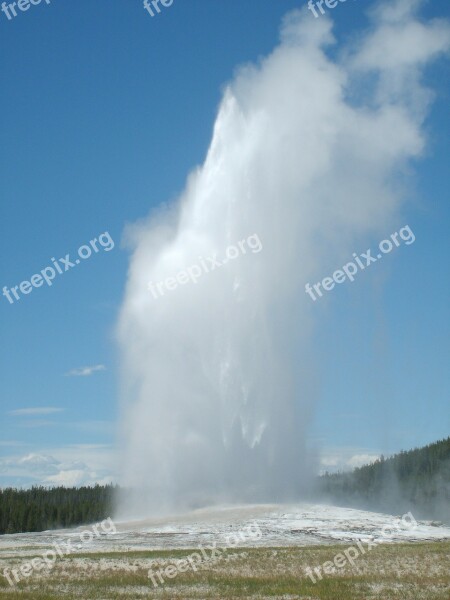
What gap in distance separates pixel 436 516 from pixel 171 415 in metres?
42.6

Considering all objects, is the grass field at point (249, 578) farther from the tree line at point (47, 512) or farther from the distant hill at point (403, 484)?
the tree line at point (47, 512)

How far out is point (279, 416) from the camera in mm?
70875

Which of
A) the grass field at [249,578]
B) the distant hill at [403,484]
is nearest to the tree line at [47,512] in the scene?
the distant hill at [403,484]

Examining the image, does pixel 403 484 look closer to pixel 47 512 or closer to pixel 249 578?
pixel 47 512

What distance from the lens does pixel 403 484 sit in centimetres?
11462

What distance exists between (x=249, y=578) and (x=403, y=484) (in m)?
93.5

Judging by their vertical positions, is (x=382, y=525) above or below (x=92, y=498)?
below

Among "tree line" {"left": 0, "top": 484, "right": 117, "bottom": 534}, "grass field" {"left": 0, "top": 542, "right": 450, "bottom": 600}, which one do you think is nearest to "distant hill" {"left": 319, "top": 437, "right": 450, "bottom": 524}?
"tree line" {"left": 0, "top": 484, "right": 117, "bottom": 534}

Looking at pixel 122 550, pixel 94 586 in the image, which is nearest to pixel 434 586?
pixel 94 586

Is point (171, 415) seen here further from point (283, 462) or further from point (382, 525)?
point (382, 525)

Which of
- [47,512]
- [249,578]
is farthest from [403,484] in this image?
[249,578]

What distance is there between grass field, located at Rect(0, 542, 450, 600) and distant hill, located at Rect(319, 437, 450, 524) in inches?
1726

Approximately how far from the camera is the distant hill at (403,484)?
9412 centimetres

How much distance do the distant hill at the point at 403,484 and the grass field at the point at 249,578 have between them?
4384 cm
